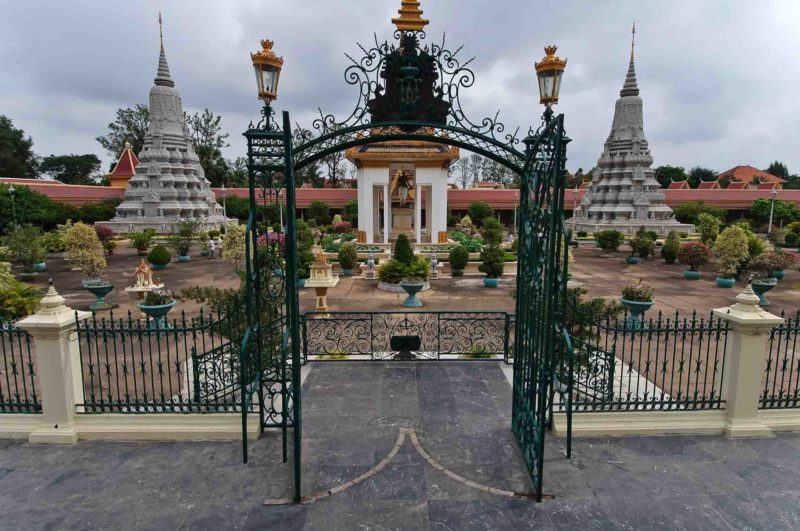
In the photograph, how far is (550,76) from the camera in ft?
14.9

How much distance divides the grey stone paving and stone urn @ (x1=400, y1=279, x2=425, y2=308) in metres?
6.83

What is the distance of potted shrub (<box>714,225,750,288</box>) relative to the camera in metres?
15.1

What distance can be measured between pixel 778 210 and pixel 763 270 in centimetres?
2747

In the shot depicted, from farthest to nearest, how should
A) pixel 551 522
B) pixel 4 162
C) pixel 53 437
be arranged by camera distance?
pixel 4 162 → pixel 53 437 → pixel 551 522

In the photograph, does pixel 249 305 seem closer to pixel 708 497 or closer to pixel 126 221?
pixel 708 497

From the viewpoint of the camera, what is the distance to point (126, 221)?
3114cm

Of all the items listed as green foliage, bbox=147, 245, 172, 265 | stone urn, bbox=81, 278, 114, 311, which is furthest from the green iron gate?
green foliage, bbox=147, 245, 172, 265

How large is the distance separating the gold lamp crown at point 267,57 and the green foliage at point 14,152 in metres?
53.5

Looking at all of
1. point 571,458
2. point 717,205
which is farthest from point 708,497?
point 717,205

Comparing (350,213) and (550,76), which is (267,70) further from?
(350,213)

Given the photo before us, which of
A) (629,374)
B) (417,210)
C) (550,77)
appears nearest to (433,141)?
(550,77)

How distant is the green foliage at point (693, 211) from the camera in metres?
35.5

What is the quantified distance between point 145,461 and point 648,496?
464 cm

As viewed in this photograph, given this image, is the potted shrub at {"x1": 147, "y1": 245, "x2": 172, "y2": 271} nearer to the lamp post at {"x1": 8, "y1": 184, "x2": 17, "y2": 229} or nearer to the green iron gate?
the lamp post at {"x1": 8, "y1": 184, "x2": 17, "y2": 229}
